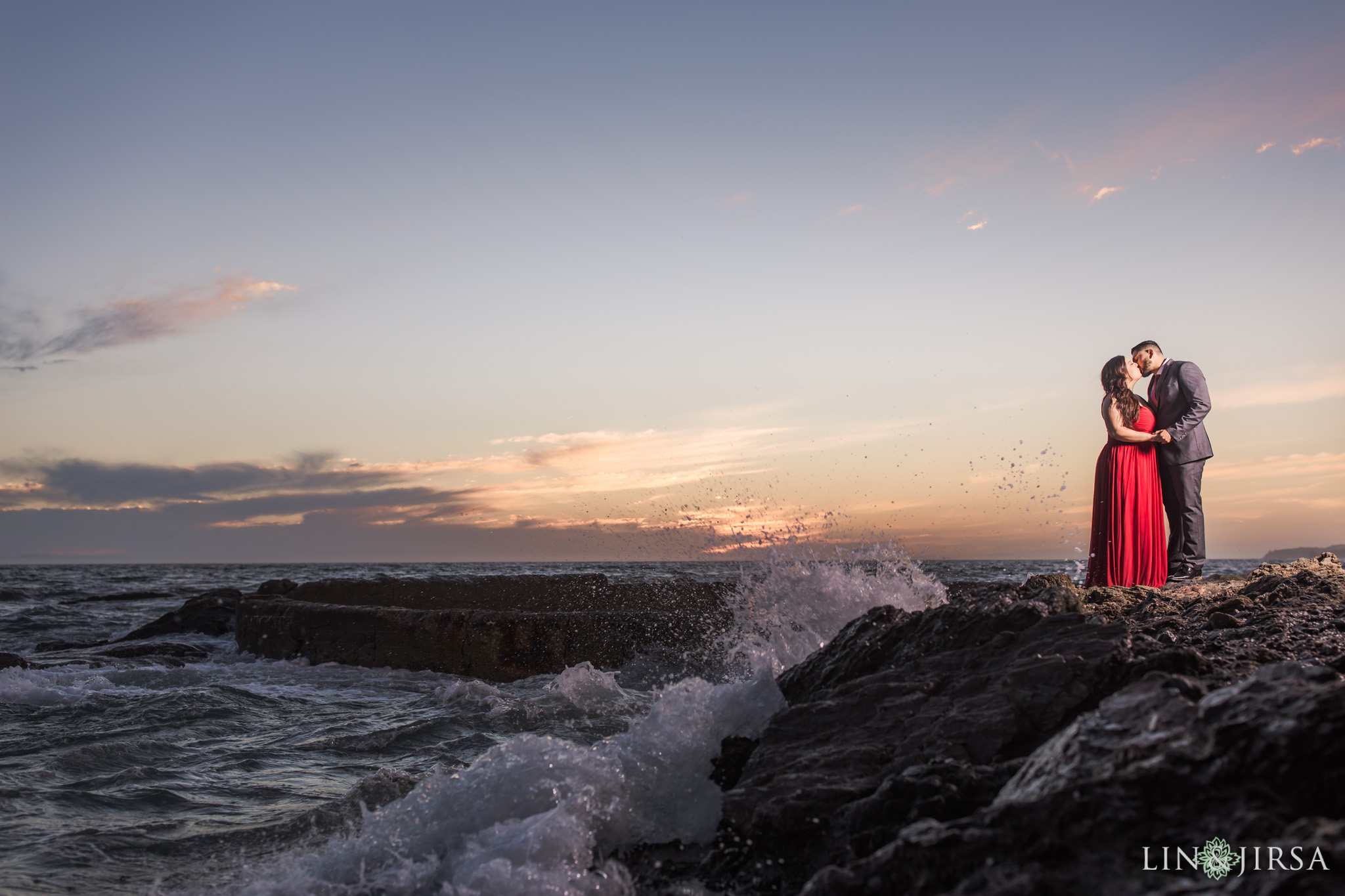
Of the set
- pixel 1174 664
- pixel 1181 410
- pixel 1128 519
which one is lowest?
pixel 1174 664

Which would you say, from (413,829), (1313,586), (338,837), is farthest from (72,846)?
(1313,586)

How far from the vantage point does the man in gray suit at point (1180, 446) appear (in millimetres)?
6367

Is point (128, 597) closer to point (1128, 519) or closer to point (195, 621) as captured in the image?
point (195, 621)

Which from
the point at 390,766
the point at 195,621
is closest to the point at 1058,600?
the point at 390,766

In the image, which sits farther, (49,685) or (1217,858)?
(49,685)

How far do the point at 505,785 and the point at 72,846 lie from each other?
60.8 inches

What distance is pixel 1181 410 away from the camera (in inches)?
253

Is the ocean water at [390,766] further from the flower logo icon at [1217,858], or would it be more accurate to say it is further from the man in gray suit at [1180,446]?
the man in gray suit at [1180,446]

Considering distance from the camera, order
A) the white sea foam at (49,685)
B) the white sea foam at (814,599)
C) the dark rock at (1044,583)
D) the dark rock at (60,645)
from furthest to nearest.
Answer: the dark rock at (60,645), the white sea foam at (49,685), the white sea foam at (814,599), the dark rock at (1044,583)

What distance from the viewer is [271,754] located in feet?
13.2

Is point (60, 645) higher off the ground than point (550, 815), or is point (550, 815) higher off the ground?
point (550, 815)

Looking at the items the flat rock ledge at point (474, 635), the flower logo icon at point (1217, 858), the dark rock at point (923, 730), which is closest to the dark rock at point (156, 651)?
the flat rock ledge at point (474, 635)

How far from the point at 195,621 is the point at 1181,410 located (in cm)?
1157

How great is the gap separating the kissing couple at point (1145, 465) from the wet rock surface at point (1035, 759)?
9.79 feet
